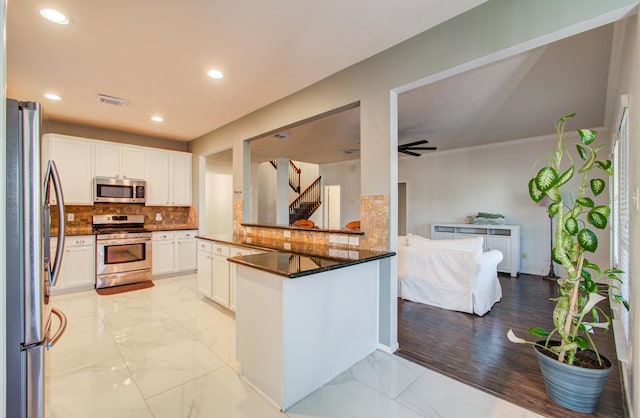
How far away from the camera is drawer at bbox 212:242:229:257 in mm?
3499

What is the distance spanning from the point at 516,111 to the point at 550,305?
8.93 feet

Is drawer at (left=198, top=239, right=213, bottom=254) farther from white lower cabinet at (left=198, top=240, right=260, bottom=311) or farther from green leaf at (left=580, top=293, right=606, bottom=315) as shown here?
green leaf at (left=580, top=293, right=606, bottom=315)

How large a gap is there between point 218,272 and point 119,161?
3.03 m

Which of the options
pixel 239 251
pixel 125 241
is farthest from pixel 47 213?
pixel 125 241

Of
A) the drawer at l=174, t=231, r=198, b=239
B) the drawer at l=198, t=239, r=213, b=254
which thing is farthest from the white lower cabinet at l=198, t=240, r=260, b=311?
the drawer at l=174, t=231, r=198, b=239

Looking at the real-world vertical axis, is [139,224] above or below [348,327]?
above

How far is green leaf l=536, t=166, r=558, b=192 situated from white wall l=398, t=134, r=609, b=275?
14.3ft

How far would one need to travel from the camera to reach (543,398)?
1.94 meters

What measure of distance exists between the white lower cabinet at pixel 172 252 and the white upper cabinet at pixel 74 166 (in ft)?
3.99

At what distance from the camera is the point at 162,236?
17.3 feet

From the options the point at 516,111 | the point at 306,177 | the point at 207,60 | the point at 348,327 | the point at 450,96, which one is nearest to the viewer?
the point at 348,327

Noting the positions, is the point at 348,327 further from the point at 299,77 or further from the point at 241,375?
the point at 299,77

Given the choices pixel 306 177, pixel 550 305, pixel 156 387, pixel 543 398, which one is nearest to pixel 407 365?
pixel 543 398

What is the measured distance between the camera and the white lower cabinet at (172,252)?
517 cm
